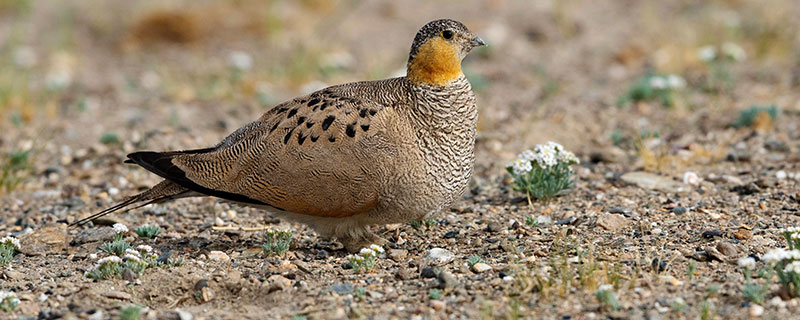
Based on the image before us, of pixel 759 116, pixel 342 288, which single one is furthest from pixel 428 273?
pixel 759 116

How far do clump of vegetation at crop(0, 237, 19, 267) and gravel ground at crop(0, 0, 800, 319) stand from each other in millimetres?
110

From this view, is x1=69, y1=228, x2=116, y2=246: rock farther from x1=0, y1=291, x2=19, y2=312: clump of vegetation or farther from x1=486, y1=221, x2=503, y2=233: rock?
x1=486, y1=221, x2=503, y2=233: rock

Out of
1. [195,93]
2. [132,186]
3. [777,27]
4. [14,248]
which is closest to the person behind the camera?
[14,248]

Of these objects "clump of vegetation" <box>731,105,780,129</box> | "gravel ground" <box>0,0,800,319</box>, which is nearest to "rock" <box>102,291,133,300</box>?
"gravel ground" <box>0,0,800,319</box>

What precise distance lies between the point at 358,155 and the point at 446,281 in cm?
99

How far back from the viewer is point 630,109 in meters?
9.71

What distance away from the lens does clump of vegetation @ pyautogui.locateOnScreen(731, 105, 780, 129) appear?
846 cm

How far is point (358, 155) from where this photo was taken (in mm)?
5547

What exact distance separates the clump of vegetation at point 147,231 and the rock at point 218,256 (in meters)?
0.68

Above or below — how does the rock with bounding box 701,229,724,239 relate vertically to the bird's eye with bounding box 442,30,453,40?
below

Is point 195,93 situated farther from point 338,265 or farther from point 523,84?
point 338,265

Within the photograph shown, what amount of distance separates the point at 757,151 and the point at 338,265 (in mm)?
4243

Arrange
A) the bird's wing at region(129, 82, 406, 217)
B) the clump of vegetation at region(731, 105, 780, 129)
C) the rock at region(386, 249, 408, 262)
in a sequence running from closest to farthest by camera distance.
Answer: the bird's wing at region(129, 82, 406, 217)
the rock at region(386, 249, 408, 262)
the clump of vegetation at region(731, 105, 780, 129)

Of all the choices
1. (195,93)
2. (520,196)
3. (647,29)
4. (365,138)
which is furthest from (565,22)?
(365,138)
